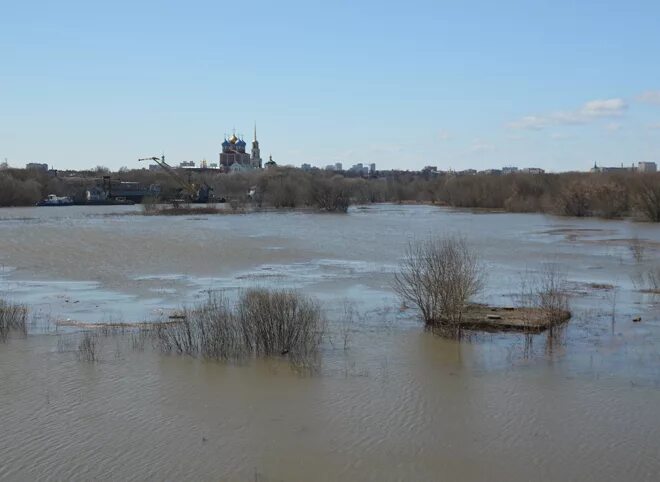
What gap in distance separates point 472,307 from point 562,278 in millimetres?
6202

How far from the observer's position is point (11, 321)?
12.3 metres

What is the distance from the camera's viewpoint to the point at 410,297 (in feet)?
43.2

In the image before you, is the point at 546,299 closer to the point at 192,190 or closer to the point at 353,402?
the point at 353,402

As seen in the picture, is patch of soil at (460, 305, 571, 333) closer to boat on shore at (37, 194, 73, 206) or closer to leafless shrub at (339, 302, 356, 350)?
leafless shrub at (339, 302, 356, 350)

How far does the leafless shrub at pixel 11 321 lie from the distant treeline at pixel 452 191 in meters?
40.8

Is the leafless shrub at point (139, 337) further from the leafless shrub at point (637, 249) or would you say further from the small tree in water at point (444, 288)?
the leafless shrub at point (637, 249)

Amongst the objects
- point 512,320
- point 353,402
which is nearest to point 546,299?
point 512,320

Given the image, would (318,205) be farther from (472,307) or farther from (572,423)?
(572,423)

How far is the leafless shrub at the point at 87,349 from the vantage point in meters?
10.5

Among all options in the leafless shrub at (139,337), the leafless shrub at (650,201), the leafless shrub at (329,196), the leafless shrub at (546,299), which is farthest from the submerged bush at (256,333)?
the leafless shrub at (329,196)

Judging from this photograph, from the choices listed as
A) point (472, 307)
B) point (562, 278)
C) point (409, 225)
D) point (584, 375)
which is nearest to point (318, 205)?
point (409, 225)

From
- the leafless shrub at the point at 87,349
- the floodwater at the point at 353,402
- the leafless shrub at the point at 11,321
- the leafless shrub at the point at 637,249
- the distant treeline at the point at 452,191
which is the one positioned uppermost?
the distant treeline at the point at 452,191

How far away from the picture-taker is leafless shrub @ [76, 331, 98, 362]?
10.5 meters

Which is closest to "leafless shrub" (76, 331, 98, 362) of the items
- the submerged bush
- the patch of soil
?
the submerged bush
